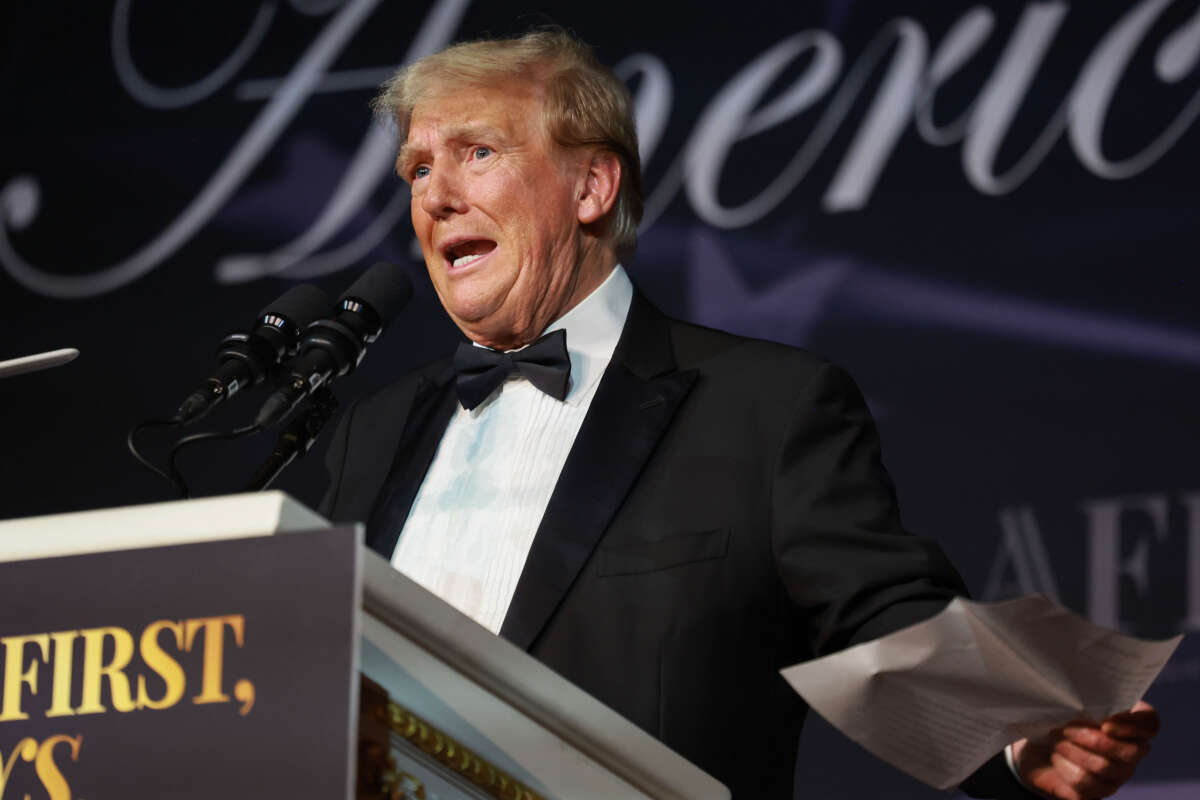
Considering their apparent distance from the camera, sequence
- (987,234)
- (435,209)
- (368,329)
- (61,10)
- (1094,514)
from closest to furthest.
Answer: (368,329) → (435,209) → (1094,514) → (987,234) → (61,10)

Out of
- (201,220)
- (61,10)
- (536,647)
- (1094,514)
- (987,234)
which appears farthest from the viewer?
(61,10)

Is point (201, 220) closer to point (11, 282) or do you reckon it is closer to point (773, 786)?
point (11, 282)

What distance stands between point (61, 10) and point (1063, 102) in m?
2.26

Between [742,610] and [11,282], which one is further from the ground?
[11,282]

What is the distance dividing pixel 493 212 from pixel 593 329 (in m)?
0.19

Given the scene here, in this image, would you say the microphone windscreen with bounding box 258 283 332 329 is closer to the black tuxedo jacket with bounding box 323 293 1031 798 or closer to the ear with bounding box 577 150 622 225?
the black tuxedo jacket with bounding box 323 293 1031 798

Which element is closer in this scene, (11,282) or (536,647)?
(536,647)

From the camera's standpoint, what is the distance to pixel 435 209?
1949mm

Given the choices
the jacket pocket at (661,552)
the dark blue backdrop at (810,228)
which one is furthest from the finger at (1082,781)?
the dark blue backdrop at (810,228)

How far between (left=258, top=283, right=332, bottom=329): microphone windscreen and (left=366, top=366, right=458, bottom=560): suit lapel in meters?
0.25

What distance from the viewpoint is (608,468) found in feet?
5.51

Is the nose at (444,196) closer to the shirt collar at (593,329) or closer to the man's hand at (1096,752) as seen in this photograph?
the shirt collar at (593,329)

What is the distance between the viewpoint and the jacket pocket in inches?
62.6

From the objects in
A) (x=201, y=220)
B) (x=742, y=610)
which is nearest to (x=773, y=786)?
(x=742, y=610)
